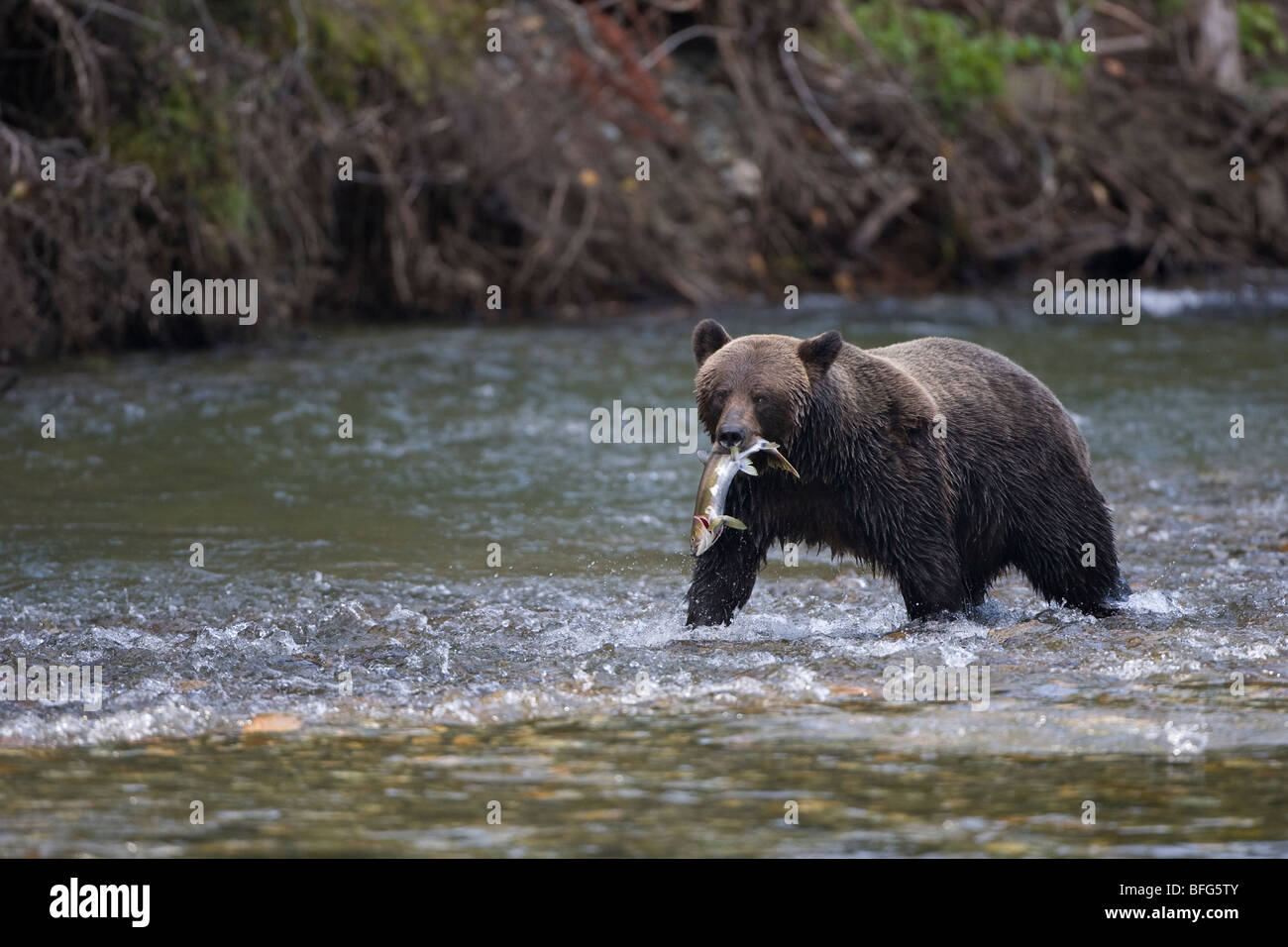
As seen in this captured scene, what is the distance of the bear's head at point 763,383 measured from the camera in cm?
636

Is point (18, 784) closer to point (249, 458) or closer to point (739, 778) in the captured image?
point (739, 778)

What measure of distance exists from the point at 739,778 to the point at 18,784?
2.05m

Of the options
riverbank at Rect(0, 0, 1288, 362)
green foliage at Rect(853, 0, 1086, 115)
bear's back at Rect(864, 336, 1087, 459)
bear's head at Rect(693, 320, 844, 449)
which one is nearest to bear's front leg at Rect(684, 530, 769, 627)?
bear's head at Rect(693, 320, 844, 449)

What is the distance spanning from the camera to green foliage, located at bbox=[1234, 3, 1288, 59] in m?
24.0

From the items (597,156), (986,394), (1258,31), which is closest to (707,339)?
(986,394)

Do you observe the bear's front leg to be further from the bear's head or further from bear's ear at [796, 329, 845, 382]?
bear's ear at [796, 329, 845, 382]

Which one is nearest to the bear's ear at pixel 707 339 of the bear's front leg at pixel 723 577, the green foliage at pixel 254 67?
the bear's front leg at pixel 723 577

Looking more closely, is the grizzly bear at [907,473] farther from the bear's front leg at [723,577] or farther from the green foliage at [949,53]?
the green foliage at [949,53]

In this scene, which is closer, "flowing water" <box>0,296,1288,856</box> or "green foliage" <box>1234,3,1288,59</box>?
"flowing water" <box>0,296,1288,856</box>

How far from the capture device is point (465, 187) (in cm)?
1719

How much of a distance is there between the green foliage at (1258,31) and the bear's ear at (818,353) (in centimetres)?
1974

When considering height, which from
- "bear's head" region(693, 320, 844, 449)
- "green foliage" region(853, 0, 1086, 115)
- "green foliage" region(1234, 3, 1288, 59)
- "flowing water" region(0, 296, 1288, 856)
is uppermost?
"green foliage" region(1234, 3, 1288, 59)

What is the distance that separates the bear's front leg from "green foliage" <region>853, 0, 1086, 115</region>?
599 inches

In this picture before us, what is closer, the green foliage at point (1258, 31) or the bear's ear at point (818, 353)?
the bear's ear at point (818, 353)
